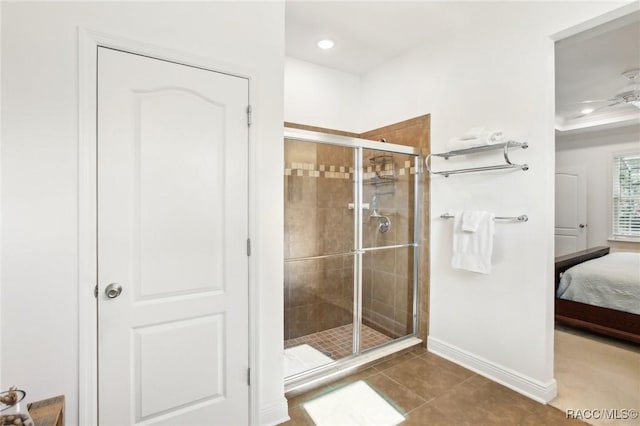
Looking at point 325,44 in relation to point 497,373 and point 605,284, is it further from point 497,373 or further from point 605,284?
point 605,284

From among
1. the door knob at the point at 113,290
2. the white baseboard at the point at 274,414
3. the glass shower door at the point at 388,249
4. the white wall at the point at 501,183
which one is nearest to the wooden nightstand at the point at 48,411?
the door knob at the point at 113,290

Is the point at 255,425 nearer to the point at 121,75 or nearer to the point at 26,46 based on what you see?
the point at 121,75

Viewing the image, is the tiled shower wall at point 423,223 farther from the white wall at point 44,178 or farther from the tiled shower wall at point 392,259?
the white wall at point 44,178

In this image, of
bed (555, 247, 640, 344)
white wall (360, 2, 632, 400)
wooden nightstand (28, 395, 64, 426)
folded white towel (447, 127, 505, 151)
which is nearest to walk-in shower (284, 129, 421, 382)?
white wall (360, 2, 632, 400)

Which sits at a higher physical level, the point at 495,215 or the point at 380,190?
the point at 380,190

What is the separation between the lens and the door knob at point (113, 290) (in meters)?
1.45

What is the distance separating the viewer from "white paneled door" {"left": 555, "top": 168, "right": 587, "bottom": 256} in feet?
17.1

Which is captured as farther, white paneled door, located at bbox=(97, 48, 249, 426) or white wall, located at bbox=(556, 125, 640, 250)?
white wall, located at bbox=(556, 125, 640, 250)

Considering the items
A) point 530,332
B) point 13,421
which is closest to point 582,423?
point 530,332

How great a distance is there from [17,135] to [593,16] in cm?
300

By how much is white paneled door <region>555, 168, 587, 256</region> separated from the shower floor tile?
14.3ft

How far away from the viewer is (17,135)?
1.26 meters

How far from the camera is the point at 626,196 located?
188 inches

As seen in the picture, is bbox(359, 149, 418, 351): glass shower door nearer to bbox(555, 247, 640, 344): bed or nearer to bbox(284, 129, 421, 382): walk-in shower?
bbox(284, 129, 421, 382): walk-in shower
